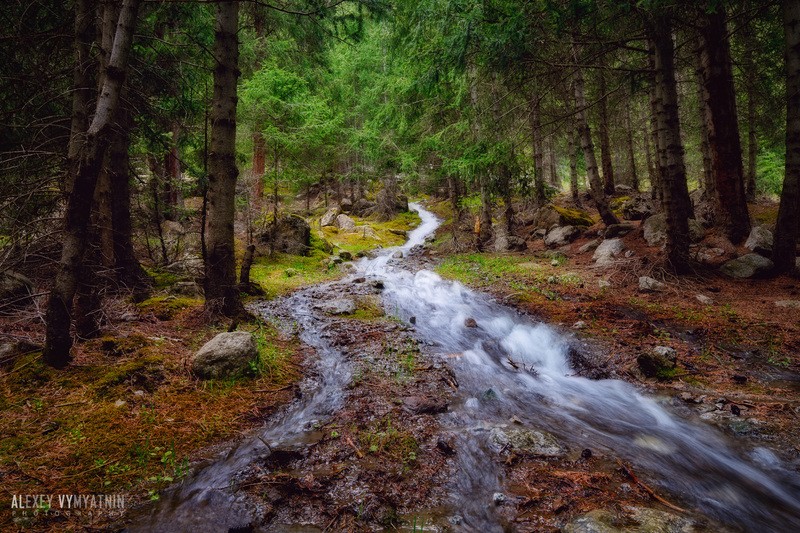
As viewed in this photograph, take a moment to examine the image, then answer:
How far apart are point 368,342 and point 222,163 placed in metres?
3.73

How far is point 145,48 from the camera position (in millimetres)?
6668

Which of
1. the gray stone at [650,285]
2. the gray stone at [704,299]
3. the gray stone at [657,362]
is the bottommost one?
the gray stone at [657,362]

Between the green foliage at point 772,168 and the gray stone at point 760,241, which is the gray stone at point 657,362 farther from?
the green foliage at point 772,168

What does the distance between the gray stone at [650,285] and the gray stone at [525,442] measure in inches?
228

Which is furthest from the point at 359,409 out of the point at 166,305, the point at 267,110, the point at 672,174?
the point at 267,110

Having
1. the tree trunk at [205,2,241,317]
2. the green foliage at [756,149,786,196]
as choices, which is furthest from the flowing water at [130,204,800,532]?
the green foliage at [756,149,786,196]

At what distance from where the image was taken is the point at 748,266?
7.77 m

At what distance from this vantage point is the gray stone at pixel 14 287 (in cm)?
482

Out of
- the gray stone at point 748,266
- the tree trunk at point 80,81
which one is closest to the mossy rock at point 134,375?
the tree trunk at point 80,81

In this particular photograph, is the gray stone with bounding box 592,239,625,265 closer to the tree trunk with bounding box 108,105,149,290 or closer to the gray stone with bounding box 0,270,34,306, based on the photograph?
the tree trunk with bounding box 108,105,149,290

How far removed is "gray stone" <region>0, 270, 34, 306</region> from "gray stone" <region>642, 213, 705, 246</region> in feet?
42.3

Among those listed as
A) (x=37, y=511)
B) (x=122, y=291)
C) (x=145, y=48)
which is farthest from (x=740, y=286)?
(x=145, y=48)

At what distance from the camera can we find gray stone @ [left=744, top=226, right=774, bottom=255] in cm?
820

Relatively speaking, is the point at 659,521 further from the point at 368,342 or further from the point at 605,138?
the point at 605,138
